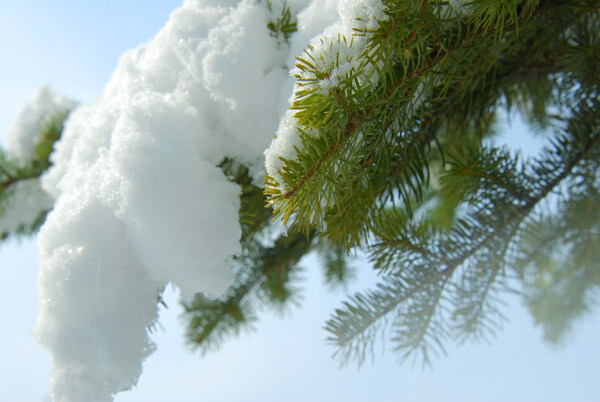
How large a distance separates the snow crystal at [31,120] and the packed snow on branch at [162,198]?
852mm

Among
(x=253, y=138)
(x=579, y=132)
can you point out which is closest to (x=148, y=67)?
(x=253, y=138)

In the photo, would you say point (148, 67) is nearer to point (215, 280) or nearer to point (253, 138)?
point (253, 138)

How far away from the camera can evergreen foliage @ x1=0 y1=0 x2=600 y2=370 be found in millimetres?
384

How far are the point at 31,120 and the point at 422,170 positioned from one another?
1.33 meters

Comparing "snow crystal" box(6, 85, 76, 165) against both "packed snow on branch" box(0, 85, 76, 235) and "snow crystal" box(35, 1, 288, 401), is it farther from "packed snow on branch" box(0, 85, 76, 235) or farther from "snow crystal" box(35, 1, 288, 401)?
"snow crystal" box(35, 1, 288, 401)

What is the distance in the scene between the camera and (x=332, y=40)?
0.38m

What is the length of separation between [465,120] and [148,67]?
1.88 feet

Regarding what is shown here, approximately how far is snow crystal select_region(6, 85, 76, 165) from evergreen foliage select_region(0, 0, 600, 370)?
81cm

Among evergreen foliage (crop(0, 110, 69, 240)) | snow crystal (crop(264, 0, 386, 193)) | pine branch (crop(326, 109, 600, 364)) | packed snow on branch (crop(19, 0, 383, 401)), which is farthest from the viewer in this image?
evergreen foliage (crop(0, 110, 69, 240))

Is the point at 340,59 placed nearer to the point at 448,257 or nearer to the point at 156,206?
the point at 156,206

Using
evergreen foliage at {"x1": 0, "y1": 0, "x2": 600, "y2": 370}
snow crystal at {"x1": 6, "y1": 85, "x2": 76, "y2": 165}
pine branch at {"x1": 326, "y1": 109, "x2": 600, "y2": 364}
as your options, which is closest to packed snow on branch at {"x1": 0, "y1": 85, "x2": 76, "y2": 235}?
snow crystal at {"x1": 6, "y1": 85, "x2": 76, "y2": 165}

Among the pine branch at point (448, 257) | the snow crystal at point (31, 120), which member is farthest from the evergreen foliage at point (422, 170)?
the snow crystal at point (31, 120)

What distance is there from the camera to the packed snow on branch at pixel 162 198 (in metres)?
0.48

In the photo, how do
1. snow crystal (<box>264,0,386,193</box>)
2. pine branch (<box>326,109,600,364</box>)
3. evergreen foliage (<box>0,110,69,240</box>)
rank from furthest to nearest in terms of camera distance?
evergreen foliage (<box>0,110,69,240</box>), pine branch (<box>326,109,600,364</box>), snow crystal (<box>264,0,386,193</box>)
